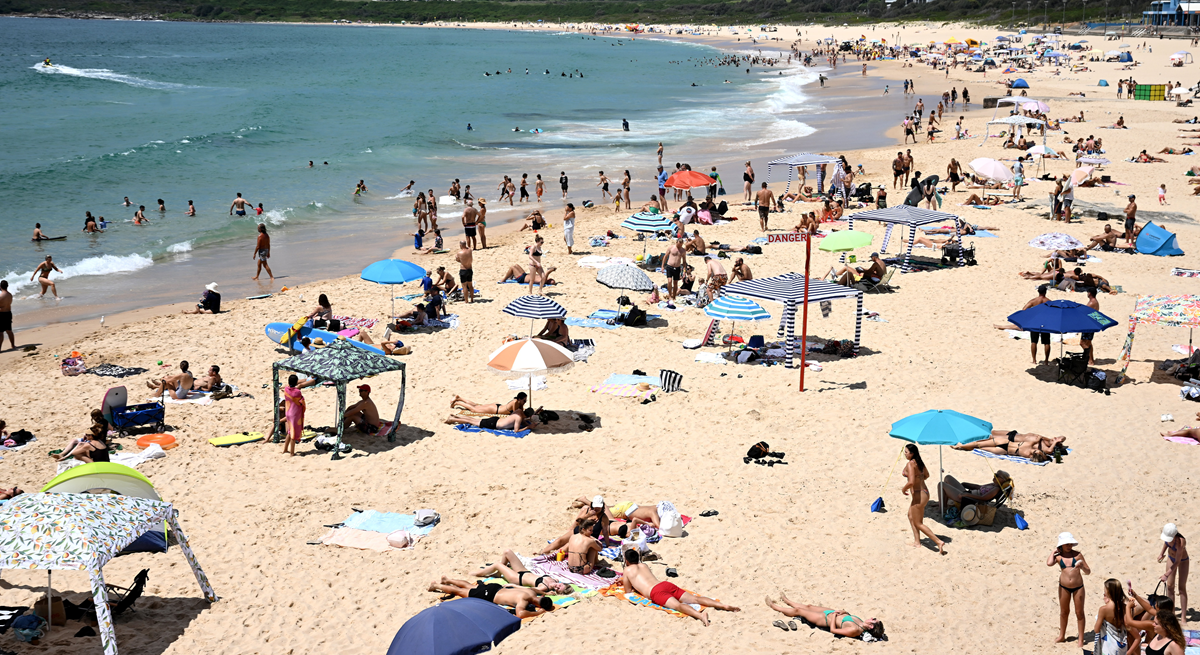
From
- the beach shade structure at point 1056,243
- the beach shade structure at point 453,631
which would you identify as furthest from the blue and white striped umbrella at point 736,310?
the beach shade structure at point 453,631

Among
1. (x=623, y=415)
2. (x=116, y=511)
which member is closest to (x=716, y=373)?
(x=623, y=415)

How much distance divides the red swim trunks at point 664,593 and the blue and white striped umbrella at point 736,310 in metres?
7.12

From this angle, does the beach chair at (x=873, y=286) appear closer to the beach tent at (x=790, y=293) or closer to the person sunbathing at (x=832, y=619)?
the beach tent at (x=790, y=293)

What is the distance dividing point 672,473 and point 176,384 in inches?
315

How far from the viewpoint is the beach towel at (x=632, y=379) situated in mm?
14922

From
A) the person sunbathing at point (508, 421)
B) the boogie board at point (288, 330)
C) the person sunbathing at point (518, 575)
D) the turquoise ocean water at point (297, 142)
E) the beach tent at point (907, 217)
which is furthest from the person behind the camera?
the turquoise ocean water at point (297, 142)

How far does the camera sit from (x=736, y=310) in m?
15.6

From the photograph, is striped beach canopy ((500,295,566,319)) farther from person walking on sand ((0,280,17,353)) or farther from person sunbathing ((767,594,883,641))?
person walking on sand ((0,280,17,353))

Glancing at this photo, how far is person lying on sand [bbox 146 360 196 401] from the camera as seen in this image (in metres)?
14.7

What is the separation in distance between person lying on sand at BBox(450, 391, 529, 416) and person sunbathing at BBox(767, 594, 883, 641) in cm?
546

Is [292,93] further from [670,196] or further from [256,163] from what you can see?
[670,196]

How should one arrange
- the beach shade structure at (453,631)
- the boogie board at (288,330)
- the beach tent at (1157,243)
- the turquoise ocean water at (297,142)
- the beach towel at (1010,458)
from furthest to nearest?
the turquoise ocean water at (297,142) < the beach tent at (1157,243) < the boogie board at (288,330) < the beach towel at (1010,458) < the beach shade structure at (453,631)

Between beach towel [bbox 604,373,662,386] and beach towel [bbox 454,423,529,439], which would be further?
beach towel [bbox 604,373,662,386]

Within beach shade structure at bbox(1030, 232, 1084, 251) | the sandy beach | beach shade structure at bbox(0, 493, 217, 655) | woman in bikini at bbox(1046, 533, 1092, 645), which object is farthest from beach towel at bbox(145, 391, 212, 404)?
beach shade structure at bbox(1030, 232, 1084, 251)
